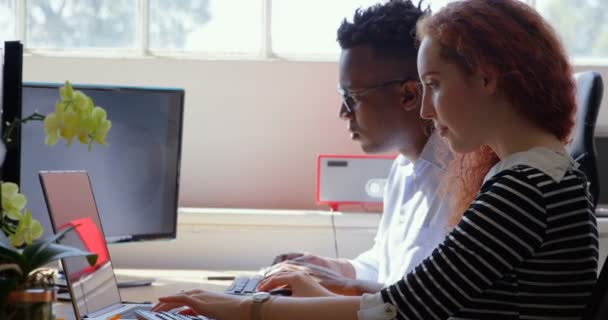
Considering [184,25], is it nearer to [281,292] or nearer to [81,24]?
[81,24]

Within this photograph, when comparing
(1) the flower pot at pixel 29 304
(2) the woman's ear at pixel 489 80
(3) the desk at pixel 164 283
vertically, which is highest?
(2) the woman's ear at pixel 489 80

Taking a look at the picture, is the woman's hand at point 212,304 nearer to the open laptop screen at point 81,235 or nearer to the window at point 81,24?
the open laptop screen at point 81,235

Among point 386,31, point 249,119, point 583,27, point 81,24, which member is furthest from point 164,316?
point 583,27

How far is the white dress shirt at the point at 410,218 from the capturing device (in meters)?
1.94

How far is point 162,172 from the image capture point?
8.16 ft

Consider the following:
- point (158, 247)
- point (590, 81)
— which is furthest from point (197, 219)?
point (590, 81)

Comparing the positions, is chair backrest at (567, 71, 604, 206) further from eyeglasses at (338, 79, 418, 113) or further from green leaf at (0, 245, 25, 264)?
green leaf at (0, 245, 25, 264)

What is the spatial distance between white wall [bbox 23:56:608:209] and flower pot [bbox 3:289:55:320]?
128 inches

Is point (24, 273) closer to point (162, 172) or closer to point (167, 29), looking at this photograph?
point (162, 172)

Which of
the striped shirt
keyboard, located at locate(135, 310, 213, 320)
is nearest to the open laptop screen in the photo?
keyboard, located at locate(135, 310, 213, 320)

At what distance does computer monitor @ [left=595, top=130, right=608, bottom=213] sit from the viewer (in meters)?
3.52

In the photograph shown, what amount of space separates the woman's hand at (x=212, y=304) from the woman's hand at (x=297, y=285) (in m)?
0.17

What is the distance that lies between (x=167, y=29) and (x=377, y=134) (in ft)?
7.66

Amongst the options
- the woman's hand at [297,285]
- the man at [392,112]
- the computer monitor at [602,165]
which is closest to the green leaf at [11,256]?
the woman's hand at [297,285]
